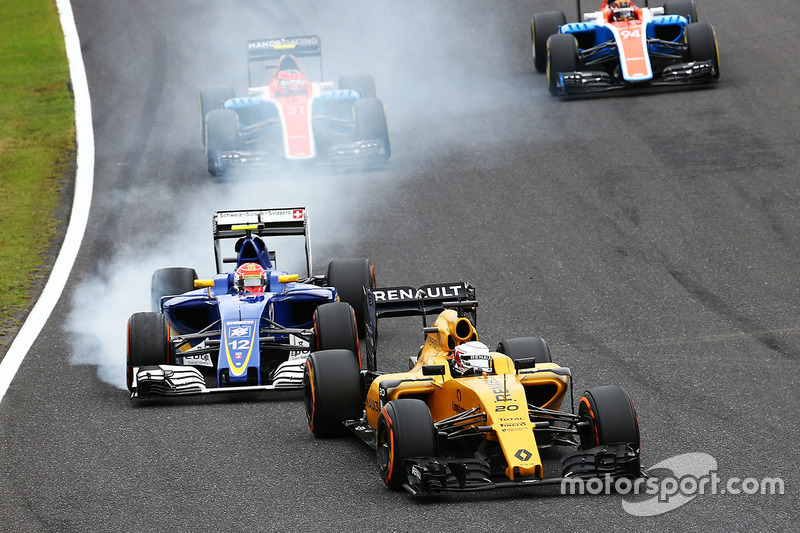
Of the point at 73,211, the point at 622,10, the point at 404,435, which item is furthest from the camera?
the point at 622,10

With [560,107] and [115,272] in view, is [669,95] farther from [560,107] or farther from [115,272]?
[115,272]

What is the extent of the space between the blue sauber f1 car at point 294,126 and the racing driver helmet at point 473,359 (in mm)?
10537

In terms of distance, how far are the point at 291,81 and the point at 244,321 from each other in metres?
9.45

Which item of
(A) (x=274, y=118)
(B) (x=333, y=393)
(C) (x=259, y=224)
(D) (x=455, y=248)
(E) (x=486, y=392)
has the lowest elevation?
(B) (x=333, y=393)

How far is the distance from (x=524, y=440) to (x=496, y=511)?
64 cm

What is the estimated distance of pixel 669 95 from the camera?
23.6 metres

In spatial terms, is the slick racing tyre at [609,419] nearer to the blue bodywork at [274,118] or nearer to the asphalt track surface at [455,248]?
the asphalt track surface at [455,248]

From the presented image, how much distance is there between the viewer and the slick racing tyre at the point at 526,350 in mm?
11531

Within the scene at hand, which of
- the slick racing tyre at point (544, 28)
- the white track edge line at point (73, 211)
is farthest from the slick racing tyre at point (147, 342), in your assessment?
the slick racing tyre at point (544, 28)

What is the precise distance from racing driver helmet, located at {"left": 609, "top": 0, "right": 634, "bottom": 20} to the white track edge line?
34.3 feet

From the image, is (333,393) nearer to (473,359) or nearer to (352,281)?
(473,359)

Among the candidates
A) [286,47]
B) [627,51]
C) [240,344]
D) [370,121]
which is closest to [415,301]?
[240,344]

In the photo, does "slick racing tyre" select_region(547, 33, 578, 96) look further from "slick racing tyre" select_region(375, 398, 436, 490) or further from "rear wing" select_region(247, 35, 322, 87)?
"slick racing tyre" select_region(375, 398, 436, 490)

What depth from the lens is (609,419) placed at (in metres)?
9.62
